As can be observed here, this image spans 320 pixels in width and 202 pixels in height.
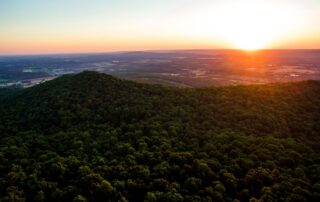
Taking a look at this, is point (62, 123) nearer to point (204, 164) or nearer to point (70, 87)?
point (70, 87)

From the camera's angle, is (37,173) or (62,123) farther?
(62,123)

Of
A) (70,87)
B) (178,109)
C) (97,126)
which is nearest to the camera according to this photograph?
(97,126)

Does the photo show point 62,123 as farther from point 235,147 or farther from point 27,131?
point 235,147

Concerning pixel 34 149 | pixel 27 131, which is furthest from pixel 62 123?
pixel 34 149

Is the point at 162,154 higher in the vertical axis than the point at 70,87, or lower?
lower

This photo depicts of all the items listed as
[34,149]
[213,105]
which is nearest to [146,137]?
[34,149]

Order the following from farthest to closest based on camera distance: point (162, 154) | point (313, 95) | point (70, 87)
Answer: point (70, 87) → point (313, 95) → point (162, 154)
